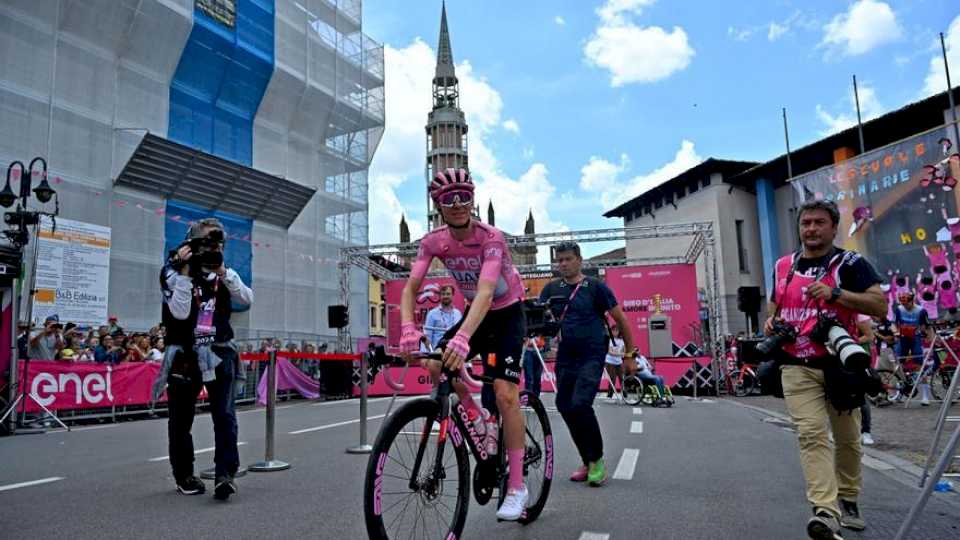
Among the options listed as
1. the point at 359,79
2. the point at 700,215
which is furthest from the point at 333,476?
the point at 700,215

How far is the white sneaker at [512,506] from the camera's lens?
144 inches

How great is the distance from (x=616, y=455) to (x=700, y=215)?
135ft

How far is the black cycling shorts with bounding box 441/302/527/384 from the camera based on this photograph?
150 inches

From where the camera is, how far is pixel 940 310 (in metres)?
20.7

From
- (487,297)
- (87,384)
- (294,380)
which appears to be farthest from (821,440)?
(294,380)

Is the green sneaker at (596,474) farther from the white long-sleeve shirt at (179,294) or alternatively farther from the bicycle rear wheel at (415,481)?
the white long-sleeve shirt at (179,294)

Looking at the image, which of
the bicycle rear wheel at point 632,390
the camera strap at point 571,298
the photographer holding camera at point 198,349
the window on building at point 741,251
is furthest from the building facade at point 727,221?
the photographer holding camera at point 198,349

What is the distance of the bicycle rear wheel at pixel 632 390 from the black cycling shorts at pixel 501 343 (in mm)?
11527

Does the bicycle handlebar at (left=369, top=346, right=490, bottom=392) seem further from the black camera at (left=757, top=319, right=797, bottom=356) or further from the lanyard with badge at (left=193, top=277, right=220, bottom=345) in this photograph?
the lanyard with badge at (left=193, top=277, right=220, bottom=345)

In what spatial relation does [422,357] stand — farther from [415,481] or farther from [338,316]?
[338,316]

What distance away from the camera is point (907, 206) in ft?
71.7

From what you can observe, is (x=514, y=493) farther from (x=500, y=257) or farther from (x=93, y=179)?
(x=93, y=179)

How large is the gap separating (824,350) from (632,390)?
1243cm

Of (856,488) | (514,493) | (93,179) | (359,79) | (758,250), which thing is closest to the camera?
(514,493)
